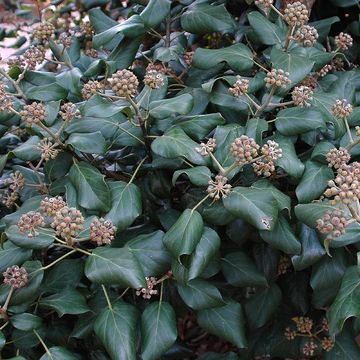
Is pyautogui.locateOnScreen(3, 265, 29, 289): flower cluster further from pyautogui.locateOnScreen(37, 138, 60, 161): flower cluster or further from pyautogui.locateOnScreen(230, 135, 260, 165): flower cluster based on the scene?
pyautogui.locateOnScreen(230, 135, 260, 165): flower cluster

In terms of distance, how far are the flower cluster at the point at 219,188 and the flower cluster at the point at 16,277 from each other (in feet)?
1.32

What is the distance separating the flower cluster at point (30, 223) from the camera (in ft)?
3.75

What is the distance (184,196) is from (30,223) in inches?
14.8

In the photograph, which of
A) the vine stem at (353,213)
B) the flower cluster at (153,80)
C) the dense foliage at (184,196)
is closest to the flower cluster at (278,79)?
the dense foliage at (184,196)

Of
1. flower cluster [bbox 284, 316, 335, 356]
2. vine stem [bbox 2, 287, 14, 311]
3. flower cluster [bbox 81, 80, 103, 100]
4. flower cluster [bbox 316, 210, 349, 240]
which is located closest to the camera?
flower cluster [bbox 316, 210, 349, 240]

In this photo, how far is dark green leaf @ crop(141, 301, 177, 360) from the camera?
49.3 inches

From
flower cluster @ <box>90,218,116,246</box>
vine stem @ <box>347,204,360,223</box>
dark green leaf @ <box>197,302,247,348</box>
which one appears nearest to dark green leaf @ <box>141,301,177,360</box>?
dark green leaf @ <box>197,302,247,348</box>

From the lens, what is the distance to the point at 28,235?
1.17 meters

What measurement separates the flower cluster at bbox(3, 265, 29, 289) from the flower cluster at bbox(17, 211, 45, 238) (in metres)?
0.09

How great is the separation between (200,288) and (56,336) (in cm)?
38

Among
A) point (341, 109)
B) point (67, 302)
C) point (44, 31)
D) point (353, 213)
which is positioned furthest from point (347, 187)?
point (44, 31)

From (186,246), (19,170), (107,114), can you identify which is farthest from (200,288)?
(19,170)

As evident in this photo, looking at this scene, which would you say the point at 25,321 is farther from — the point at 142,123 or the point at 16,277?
the point at 142,123

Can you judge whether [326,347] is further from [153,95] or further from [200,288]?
[153,95]
